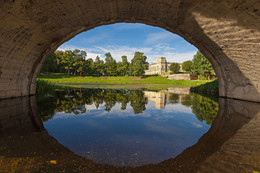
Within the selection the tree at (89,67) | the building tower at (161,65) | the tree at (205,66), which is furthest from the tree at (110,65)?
the building tower at (161,65)

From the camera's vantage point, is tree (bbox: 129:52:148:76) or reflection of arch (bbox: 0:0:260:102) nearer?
reflection of arch (bbox: 0:0:260:102)

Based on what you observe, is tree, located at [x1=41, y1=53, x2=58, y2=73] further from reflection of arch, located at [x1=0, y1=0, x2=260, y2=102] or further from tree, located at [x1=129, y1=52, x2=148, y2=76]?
reflection of arch, located at [x1=0, y1=0, x2=260, y2=102]

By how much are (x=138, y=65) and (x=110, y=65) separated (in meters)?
14.2

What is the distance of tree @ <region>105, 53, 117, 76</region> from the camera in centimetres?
6475

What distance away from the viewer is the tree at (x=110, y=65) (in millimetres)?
64750

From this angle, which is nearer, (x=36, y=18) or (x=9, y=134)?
(x=9, y=134)

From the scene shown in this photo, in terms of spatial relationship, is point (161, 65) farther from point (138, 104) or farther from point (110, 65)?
point (138, 104)

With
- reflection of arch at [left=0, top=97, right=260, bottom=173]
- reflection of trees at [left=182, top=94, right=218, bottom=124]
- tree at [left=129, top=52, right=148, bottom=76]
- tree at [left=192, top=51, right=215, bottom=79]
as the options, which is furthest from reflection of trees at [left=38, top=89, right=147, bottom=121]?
tree at [left=129, top=52, right=148, bottom=76]

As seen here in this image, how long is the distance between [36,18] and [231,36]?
8250mm

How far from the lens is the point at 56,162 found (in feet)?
6.24

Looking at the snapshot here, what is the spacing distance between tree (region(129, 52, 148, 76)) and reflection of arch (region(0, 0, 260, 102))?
180 ft

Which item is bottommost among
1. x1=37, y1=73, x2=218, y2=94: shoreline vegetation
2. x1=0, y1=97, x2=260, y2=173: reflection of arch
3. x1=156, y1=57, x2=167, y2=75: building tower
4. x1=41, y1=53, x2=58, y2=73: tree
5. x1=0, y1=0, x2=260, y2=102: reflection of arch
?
x1=0, y1=97, x2=260, y2=173: reflection of arch

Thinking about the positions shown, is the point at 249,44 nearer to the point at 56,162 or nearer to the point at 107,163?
the point at 107,163

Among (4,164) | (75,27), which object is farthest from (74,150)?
(75,27)
